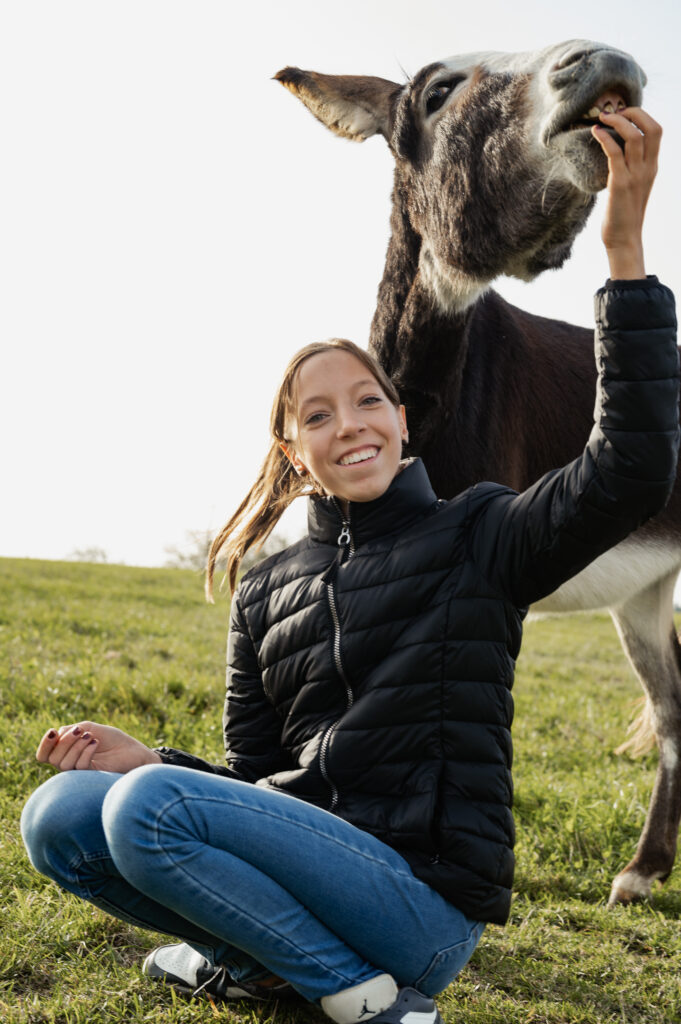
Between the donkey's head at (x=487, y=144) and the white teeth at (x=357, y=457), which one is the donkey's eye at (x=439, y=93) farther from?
the white teeth at (x=357, y=457)

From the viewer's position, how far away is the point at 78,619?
26.6 feet

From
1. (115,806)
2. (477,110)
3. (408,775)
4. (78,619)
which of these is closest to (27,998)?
(115,806)

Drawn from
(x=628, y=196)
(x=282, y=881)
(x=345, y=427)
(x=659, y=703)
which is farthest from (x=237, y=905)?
(x=659, y=703)

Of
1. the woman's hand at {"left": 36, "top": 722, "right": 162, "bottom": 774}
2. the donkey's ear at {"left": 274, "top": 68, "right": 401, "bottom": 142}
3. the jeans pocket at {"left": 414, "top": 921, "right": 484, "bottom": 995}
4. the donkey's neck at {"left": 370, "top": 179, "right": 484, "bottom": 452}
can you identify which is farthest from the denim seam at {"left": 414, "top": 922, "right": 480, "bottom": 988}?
the donkey's ear at {"left": 274, "top": 68, "right": 401, "bottom": 142}

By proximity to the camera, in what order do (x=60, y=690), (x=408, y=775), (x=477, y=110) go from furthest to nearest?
(x=60, y=690) → (x=477, y=110) → (x=408, y=775)

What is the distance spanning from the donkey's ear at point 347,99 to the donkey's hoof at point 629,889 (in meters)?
3.13

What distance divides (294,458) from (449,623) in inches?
29.4

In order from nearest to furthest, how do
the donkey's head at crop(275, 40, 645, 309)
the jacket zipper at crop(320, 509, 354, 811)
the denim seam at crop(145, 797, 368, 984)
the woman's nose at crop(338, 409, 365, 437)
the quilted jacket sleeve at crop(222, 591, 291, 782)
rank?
the denim seam at crop(145, 797, 368, 984) < the jacket zipper at crop(320, 509, 354, 811) < the woman's nose at crop(338, 409, 365, 437) < the donkey's head at crop(275, 40, 645, 309) < the quilted jacket sleeve at crop(222, 591, 291, 782)

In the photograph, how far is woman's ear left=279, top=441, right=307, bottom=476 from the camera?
102 inches

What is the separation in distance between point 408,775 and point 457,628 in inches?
14.5

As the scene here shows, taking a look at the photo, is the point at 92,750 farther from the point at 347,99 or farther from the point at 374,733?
the point at 347,99

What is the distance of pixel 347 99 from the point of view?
353cm

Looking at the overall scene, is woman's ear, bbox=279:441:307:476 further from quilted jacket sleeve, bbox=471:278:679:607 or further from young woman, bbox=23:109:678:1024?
quilted jacket sleeve, bbox=471:278:679:607

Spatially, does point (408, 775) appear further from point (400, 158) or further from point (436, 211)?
point (400, 158)
